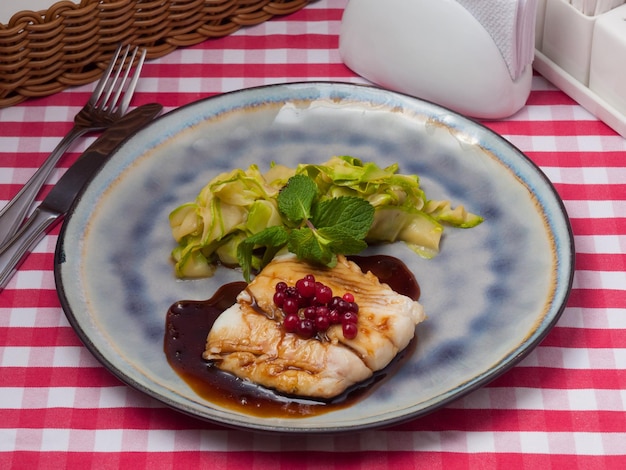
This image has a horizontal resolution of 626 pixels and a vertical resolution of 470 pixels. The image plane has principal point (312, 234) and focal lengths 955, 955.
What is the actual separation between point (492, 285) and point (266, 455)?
758mm

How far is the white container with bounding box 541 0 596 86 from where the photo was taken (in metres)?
3.05

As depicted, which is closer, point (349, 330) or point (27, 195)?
point (349, 330)

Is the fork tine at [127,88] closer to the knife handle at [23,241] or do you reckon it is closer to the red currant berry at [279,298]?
the knife handle at [23,241]

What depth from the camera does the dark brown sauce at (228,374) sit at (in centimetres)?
221

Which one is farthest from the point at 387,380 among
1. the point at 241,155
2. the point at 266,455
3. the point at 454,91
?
the point at 454,91

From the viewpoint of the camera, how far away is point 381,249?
8.79 ft

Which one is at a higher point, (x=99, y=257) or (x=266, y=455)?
(x=99, y=257)

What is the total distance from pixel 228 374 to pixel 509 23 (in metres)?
1.41

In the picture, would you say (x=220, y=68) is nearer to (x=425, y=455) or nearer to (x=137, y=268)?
(x=137, y=268)

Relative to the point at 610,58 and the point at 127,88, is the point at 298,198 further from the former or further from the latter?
the point at 610,58

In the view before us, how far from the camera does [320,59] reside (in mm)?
3463

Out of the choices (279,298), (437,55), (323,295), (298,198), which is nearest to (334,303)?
(323,295)

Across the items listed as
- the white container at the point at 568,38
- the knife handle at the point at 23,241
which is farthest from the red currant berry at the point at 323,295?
the white container at the point at 568,38

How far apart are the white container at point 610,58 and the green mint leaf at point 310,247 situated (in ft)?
3.85
